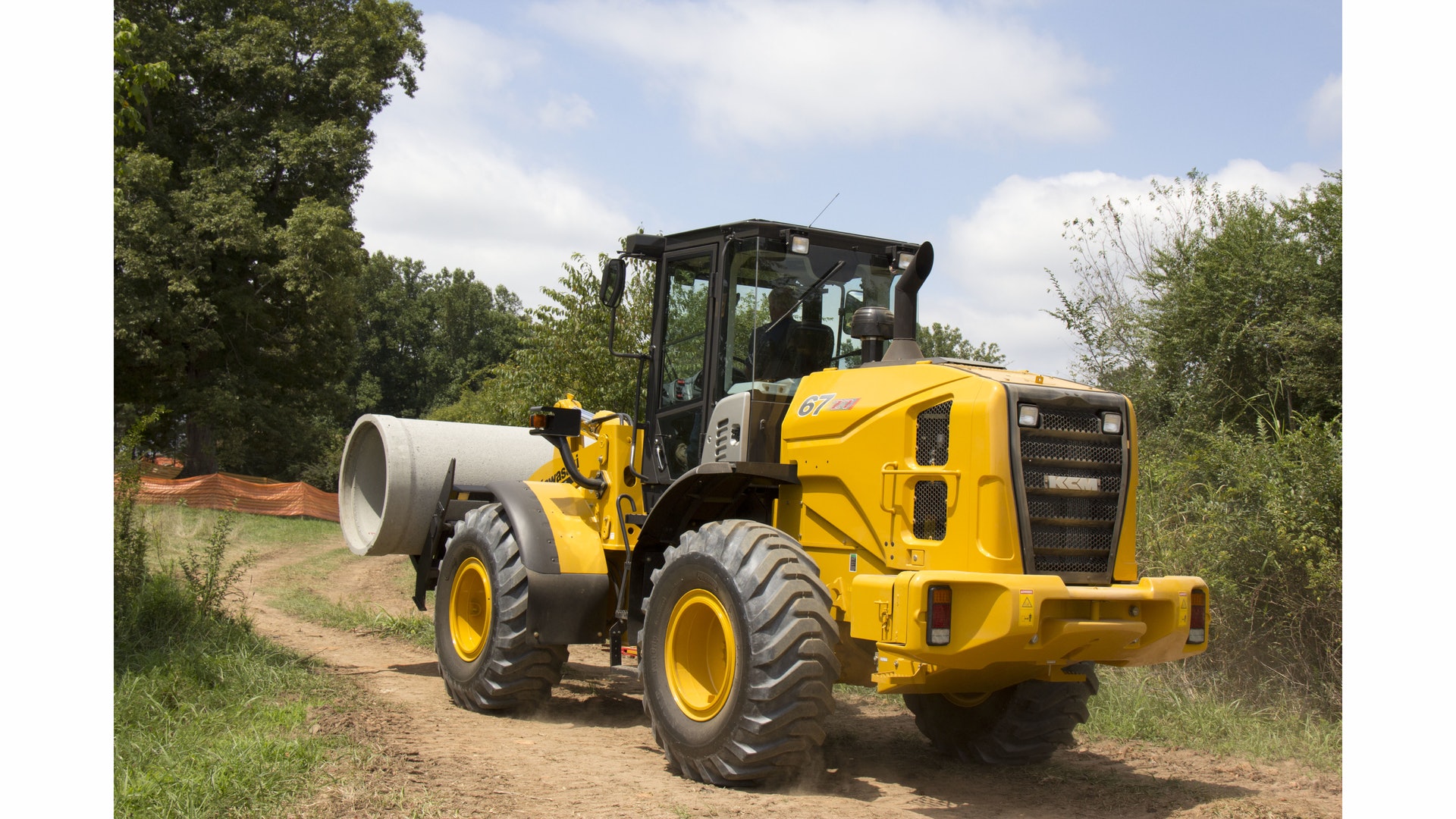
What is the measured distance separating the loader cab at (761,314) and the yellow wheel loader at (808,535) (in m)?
0.02

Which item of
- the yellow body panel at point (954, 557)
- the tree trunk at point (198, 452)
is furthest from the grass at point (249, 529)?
the yellow body panel at point (954, 557)

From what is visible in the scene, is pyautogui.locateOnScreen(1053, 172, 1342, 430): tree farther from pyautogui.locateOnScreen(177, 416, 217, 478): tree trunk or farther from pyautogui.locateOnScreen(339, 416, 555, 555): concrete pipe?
pyautogui.locateOnScreen(177, 416, 217, 478): tree trunk

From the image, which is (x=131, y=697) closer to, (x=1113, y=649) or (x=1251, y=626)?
(x=1113, y=649)

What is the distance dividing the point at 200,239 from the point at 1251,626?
2556 cm

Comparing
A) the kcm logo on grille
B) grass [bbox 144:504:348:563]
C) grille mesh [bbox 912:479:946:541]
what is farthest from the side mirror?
grass [bbox 144:504:348:563]

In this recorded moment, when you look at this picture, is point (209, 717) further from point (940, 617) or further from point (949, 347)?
point (949, 347)

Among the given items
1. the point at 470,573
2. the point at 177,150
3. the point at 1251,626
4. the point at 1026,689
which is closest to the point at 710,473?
the point at 1026,689

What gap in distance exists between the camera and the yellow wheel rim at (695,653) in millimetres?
5996

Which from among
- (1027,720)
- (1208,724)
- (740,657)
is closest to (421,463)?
(740,657)

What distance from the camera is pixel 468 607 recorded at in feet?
27.1

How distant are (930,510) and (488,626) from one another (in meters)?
3.48

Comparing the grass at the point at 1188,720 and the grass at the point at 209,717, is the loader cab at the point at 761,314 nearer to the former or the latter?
the grass at the point at 209,717

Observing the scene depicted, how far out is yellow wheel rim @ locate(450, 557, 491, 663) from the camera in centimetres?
805

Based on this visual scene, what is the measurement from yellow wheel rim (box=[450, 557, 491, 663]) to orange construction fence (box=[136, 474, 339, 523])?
2025cm
